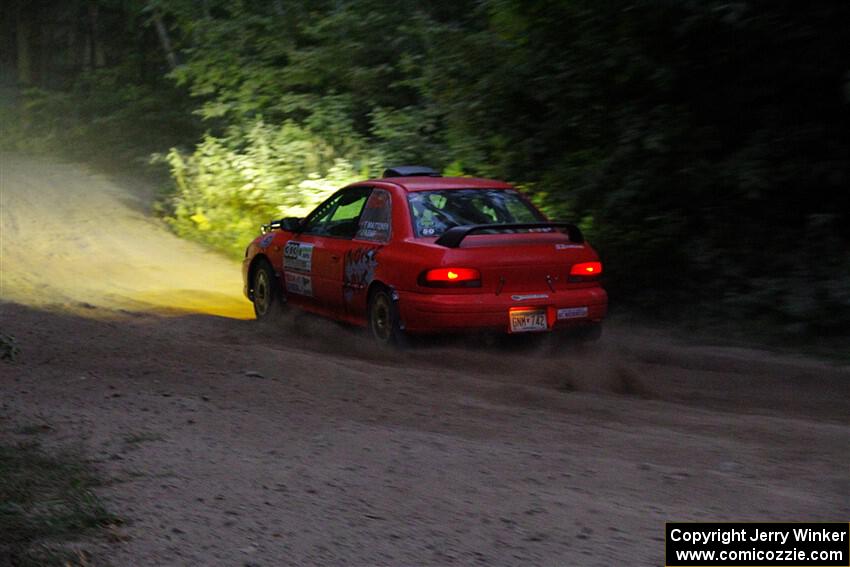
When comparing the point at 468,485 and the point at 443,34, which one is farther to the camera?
the point at 443,34

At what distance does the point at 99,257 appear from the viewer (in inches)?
643

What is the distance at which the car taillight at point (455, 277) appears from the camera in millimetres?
8836

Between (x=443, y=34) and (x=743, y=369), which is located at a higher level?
(x=443, y=34)

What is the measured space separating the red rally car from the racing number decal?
0.07 ft

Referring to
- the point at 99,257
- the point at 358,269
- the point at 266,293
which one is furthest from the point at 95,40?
the point at 358,269

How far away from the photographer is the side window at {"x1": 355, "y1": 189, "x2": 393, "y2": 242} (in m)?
9.67

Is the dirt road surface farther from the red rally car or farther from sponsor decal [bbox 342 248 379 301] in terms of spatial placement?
sponsor decal [bbox 342 248 379 301]

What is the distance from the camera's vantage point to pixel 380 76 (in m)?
18.8

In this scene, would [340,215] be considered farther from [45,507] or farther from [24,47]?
[24,47]

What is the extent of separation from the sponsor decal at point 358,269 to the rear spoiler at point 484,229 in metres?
0.78

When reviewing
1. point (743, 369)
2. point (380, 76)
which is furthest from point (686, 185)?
point (380, 76)

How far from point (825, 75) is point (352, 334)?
506 centimetres

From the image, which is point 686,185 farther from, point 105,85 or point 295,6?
point 105,85

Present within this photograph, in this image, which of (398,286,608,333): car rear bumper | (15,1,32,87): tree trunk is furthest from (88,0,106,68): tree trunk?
(398,286,608,333): car rear bumper
